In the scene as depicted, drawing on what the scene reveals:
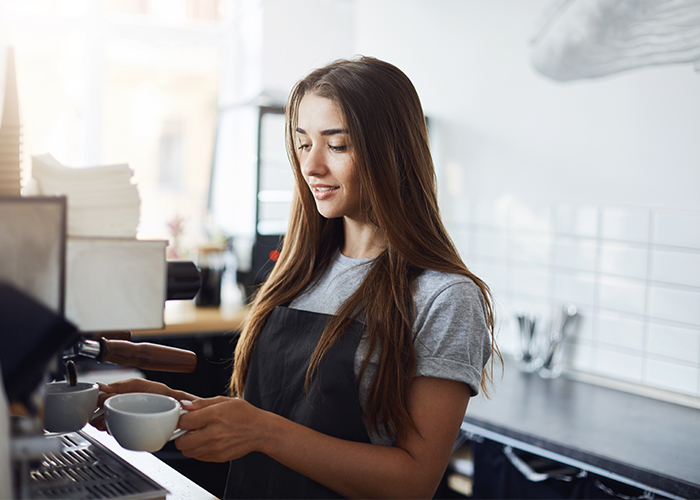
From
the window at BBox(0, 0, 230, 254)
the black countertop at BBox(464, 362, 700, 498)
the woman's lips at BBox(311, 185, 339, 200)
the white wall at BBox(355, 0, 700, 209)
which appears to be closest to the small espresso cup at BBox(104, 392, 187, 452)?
the woman's lips at BBox(311, 185, 339, 200)

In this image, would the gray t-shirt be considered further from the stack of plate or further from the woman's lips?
the stack of plate

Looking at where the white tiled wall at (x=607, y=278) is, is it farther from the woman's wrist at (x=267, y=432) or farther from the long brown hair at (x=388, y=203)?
the woman's wrist at (x=267, y=432)

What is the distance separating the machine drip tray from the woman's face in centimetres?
56

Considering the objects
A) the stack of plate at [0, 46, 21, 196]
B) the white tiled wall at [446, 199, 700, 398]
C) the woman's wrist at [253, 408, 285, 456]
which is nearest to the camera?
the stack of plate at [0, 46, 21, 196]

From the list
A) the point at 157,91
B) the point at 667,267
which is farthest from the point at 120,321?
the point at 157,91

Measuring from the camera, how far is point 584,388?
223cm

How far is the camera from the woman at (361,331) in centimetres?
102

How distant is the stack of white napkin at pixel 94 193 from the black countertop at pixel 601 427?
3.88 feet

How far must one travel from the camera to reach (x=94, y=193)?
0.78 m

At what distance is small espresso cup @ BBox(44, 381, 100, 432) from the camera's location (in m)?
0.90

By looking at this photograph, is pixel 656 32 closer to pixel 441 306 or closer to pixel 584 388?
pixel 584 388

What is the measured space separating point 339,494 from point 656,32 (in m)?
1.82

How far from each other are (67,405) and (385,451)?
482 mm

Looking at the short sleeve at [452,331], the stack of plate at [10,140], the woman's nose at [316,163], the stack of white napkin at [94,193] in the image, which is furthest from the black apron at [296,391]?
the stack of plate at [10,140]
